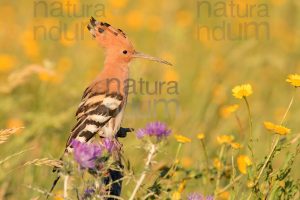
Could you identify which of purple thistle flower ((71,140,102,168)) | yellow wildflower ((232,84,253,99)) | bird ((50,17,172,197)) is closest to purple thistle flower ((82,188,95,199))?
purple thistle flower ((71,140,102,168))

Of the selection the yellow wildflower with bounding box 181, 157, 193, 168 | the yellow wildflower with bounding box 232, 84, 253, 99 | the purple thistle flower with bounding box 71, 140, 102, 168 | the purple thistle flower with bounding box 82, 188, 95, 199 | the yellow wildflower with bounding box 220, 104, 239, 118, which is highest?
the yellow wildflower with bounding box 232, 84, 253, 99

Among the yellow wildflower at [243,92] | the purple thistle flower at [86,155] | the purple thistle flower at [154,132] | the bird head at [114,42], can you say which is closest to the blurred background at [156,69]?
the bird head at [114,42]

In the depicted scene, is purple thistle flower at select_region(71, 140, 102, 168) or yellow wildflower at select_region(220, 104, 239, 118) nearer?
purple thistle flower at select_region(71, 140, 102, 168)

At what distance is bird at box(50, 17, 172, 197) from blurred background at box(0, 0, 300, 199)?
0.87 feet

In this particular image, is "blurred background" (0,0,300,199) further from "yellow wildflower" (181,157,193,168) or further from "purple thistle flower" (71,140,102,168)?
"purple thistle flower" (71,140,102,168)

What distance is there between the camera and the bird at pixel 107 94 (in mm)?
3453

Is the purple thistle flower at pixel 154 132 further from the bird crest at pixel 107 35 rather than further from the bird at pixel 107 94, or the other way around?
the bird crest at pixel 107 35

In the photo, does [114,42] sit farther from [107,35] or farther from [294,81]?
[294,81]

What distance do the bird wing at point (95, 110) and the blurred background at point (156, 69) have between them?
290 mm

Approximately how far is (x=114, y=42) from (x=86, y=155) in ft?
4.67

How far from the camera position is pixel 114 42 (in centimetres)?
390

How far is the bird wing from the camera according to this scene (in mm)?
3428

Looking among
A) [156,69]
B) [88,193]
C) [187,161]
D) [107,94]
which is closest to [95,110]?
[107,94]

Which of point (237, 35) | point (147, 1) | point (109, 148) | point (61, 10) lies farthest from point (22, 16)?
point (109, 148)
